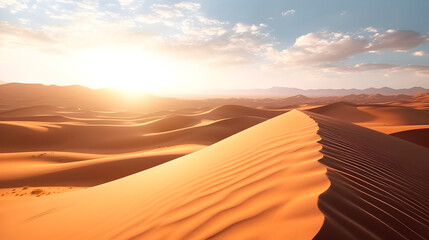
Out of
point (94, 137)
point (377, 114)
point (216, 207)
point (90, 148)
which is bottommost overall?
point (90, 148)

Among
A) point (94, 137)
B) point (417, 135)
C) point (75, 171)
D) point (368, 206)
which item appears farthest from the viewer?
point (94, 137)

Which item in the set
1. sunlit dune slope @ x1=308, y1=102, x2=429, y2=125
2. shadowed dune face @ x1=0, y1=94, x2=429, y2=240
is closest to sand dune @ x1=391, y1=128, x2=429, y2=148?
shadowed dune face @ x1=0, y1=94, x2=429, y2=240

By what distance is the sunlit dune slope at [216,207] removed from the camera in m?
1.52

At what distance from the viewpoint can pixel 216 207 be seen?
191 cm

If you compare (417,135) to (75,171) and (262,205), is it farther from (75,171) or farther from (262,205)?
(75,171)

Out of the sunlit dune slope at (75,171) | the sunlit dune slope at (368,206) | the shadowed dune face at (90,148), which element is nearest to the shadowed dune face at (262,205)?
the sunlit dune slope at (368,206)

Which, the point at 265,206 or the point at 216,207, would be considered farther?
the point at 216,207

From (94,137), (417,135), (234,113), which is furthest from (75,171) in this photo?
(234,113)

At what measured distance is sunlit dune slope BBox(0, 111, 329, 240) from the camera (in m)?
1.52

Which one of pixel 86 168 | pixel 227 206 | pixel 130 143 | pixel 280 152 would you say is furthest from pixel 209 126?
pixel 227 206

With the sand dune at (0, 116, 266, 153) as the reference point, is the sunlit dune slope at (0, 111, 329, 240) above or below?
above

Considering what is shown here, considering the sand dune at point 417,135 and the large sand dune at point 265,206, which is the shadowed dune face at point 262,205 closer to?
the large sand dune at point 265,206

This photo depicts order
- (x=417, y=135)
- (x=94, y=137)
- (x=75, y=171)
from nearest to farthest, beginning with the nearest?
(x=75, y=171) → (x=417, y=135) → (x=94, y=137)

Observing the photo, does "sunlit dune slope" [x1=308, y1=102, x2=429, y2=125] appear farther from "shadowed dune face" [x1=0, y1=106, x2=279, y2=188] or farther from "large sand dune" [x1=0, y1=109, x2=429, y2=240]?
"large sand dune" [x1=0, y1=109, x2=429, y2=240]
